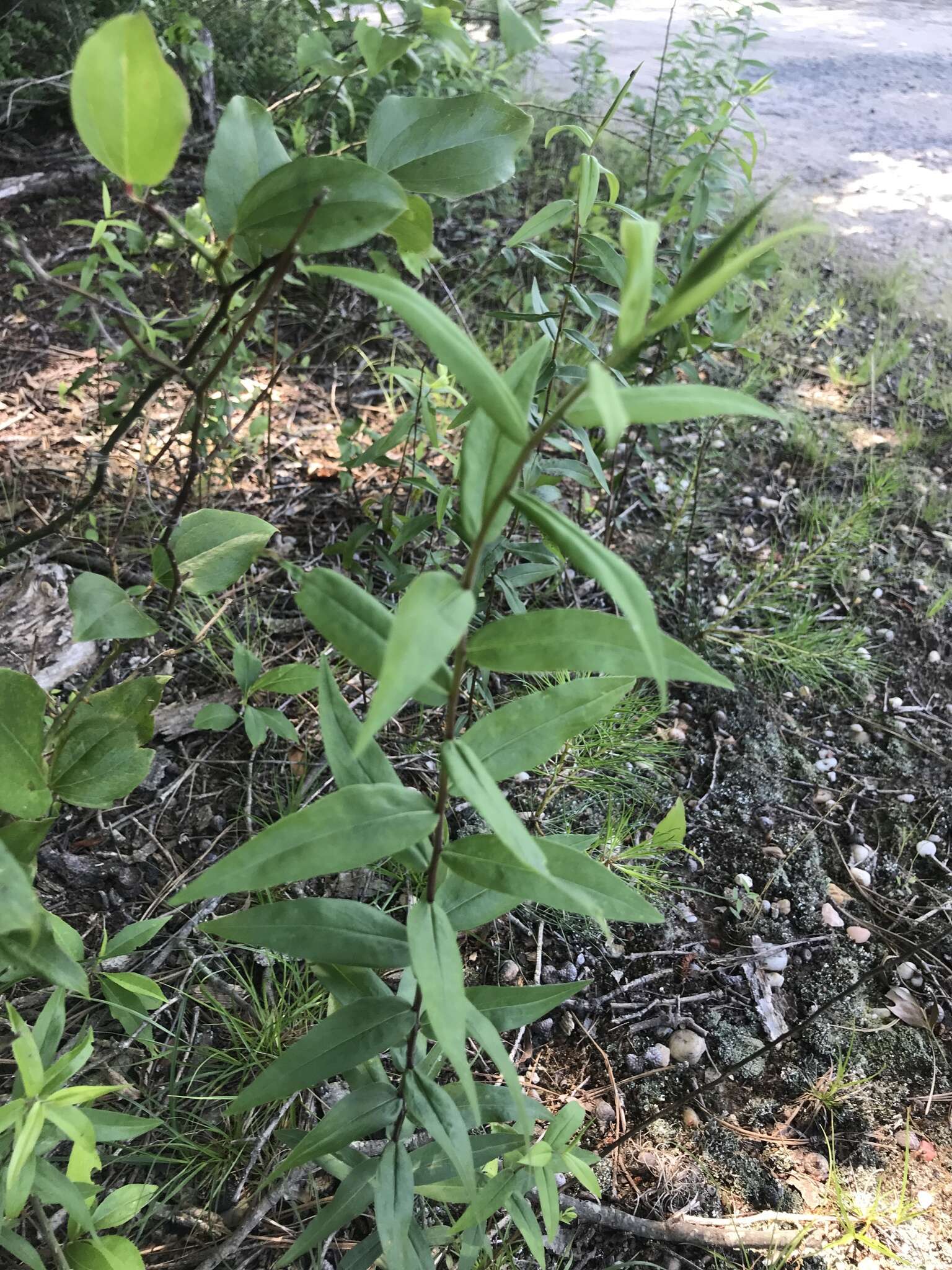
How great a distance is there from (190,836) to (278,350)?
1295mm

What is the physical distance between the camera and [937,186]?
4594 millimetres

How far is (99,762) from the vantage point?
810 millimetres

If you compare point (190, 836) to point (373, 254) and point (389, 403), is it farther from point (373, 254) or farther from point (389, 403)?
point (389, 403)

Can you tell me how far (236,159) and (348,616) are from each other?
39cm

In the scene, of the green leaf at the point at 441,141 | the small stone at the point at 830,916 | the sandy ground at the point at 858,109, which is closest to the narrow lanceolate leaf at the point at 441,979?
the green leaf at the point at 441,141

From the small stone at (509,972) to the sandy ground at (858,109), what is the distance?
11.5 feet

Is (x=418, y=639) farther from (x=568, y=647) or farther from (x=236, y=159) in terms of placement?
(x=236, y=159)

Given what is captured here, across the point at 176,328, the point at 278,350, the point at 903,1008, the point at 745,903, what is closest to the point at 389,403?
the point at 278,350

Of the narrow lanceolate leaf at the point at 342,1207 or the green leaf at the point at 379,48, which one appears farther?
the green leaf at the point at 379,48

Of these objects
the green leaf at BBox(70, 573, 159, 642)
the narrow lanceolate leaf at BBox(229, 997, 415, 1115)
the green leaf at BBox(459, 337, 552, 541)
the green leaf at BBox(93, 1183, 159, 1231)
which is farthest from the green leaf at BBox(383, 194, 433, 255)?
the green leaf at BBox(93, 1183, 159, 1231)

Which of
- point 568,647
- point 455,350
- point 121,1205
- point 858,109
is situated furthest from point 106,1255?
point 858,109

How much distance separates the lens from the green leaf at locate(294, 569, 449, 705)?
610 millimetres

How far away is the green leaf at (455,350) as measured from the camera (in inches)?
18.6

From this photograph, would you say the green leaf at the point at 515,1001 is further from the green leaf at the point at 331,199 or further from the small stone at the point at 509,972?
the green leaf at the point at 331,199
